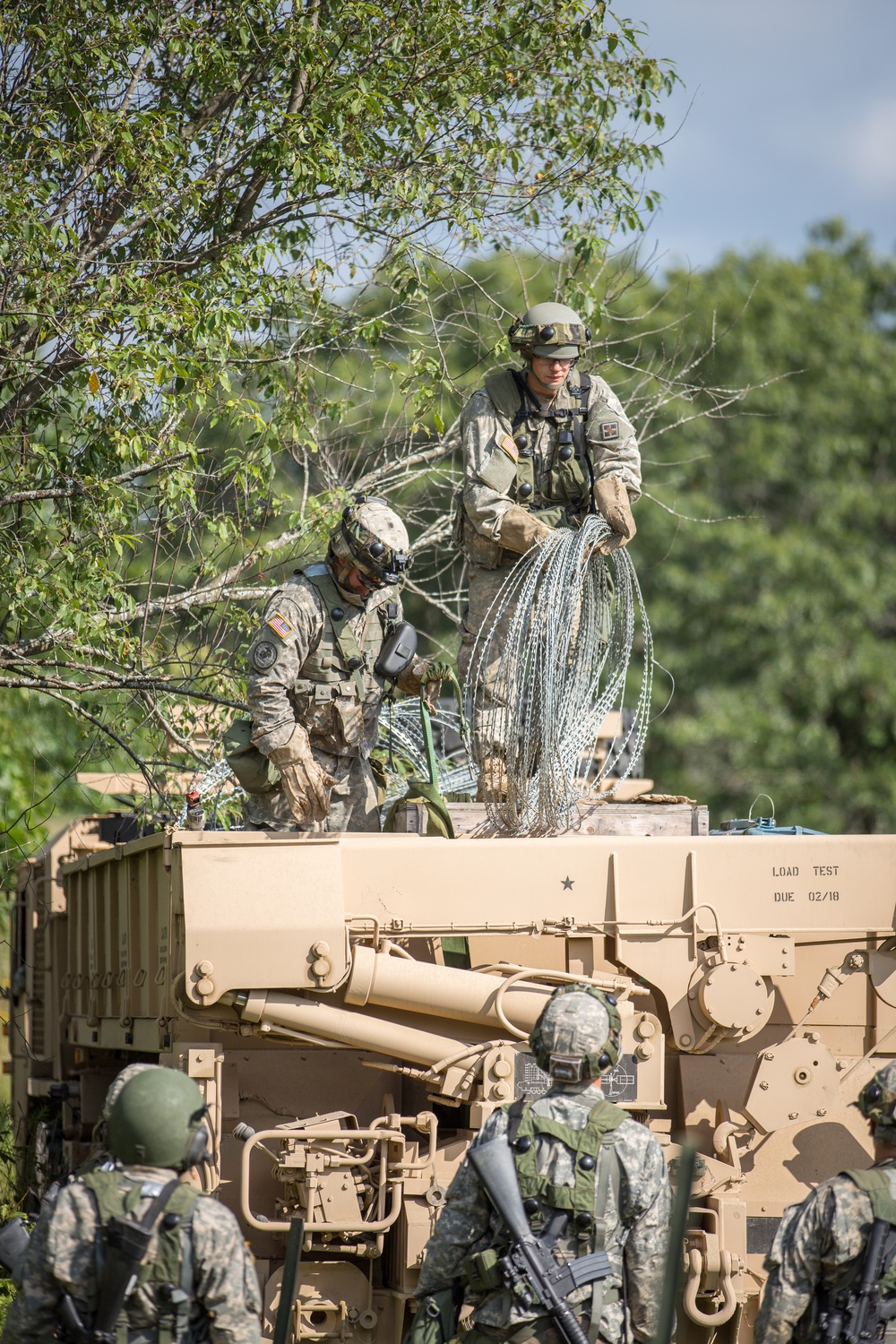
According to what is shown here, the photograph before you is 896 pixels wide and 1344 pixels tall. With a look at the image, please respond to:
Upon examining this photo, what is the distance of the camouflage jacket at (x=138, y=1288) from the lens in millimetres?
4219

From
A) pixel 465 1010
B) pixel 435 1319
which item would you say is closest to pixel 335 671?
pixel 465 1010

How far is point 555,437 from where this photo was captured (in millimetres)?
7781

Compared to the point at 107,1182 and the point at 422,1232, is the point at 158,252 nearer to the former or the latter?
the point at 422,1232

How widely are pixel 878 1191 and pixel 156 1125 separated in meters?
1.85

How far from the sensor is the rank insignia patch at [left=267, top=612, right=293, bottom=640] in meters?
7.18

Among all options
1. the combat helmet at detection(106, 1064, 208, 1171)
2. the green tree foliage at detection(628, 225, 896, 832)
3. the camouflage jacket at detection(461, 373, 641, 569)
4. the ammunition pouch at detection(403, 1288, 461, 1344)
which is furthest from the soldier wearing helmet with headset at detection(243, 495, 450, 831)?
the green tree foliage at detection(628, 225, 896, 832)

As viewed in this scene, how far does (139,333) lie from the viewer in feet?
27.5

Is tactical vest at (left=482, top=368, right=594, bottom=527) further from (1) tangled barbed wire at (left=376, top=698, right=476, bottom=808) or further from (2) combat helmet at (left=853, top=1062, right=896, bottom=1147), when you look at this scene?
(2) combat helmet at (left=853, top=1062, right=896, bottom=1147)

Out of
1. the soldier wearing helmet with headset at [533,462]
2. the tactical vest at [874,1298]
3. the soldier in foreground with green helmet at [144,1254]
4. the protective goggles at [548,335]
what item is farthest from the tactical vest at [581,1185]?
the protective goggles at [548,335]

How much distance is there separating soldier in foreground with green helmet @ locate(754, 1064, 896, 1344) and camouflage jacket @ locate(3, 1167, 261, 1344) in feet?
4.46

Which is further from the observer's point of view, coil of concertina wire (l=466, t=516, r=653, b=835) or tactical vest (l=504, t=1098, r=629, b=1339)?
coil of concertina wire (l=466, t=516, r=653, b=835)

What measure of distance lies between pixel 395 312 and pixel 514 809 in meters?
5.89

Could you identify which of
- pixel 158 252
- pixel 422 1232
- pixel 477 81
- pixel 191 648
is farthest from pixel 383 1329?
pixel 477 81

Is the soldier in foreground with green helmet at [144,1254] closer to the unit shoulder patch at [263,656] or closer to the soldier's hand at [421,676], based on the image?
the unit shoulder patch at [263,656]
